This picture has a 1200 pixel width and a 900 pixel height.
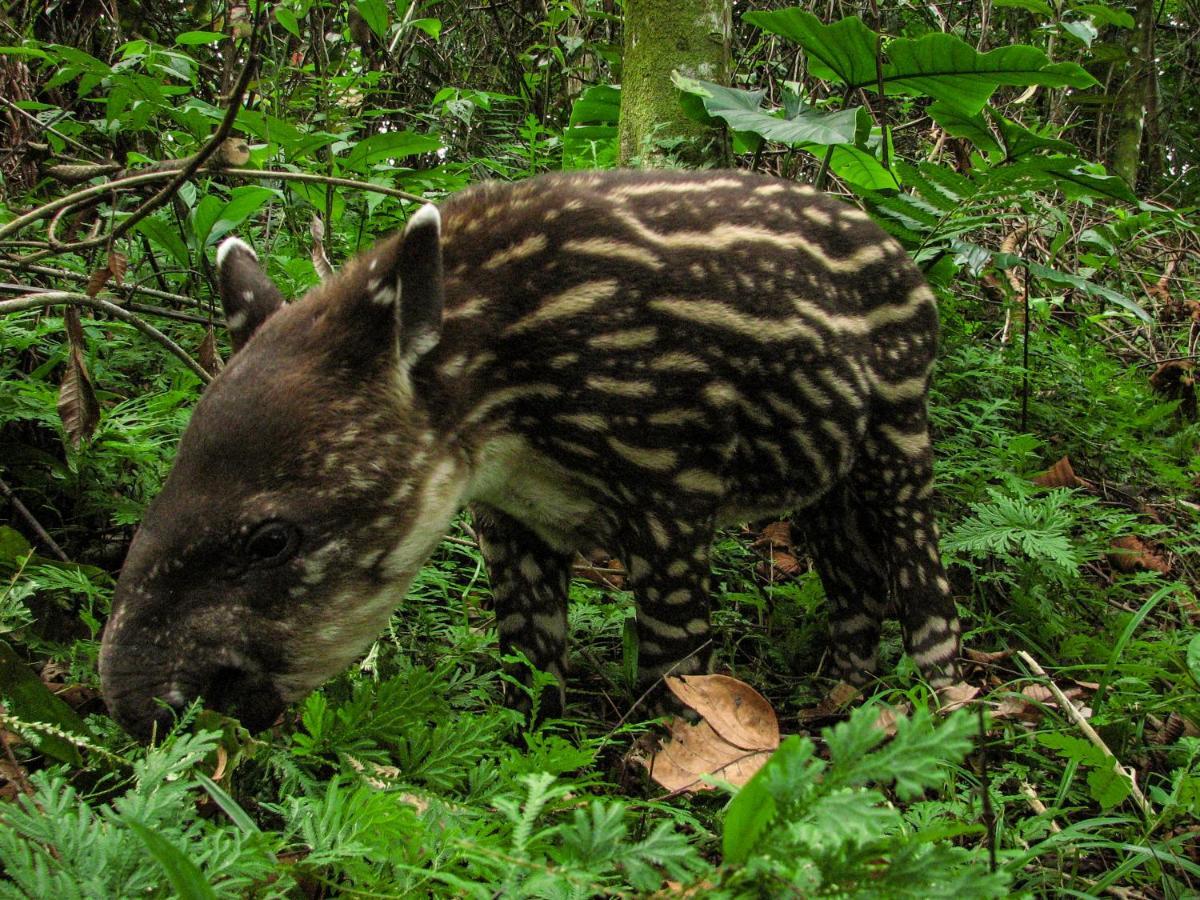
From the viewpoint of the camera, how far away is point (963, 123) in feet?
17.0

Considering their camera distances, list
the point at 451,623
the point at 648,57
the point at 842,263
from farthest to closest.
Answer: the point at 648,57, the point at 451,623, the point at 842,263

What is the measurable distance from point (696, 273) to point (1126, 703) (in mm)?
2058

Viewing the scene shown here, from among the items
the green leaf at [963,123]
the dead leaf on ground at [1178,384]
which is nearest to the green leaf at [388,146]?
the green leaf at [963,123]

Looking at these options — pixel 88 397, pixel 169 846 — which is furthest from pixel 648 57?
pixel 169 846

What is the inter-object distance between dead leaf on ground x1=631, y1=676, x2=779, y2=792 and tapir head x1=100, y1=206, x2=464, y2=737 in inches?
37.9

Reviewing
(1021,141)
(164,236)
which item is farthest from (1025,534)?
(164,236)

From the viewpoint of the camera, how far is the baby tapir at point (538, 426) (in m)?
2.90

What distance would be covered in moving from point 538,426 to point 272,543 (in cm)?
98

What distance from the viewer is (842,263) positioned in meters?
4.01

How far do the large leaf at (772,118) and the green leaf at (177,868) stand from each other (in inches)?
148

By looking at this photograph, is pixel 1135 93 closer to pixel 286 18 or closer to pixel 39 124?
pixel 286 18

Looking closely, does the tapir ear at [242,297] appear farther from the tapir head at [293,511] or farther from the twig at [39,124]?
the twig at [39,124]

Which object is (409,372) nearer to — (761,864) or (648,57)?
(761,864)

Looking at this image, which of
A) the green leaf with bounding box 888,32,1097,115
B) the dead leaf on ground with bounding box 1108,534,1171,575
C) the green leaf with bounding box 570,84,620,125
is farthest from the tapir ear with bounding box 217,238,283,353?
the dead leaf on ground with bounding box 1108,534,1171,575
